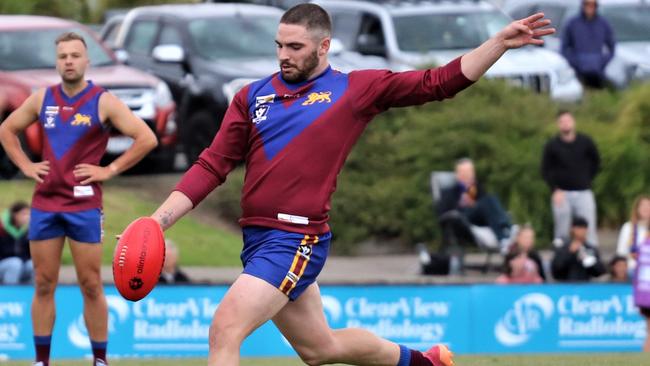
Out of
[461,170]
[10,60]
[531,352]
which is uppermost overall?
[10,60]

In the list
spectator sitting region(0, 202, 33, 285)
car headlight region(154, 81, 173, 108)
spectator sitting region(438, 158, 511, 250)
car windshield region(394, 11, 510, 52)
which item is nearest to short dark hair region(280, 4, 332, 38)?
spectator sitting region(0, 202, 33, 285)

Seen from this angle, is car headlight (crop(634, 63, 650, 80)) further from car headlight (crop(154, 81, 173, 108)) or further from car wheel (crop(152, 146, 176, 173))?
car headlight (crop(154, 81, 173, 108))

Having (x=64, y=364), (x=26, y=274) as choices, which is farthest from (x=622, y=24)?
(x=64, y=364)

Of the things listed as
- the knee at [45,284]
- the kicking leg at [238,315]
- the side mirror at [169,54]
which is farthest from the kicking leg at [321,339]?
the side mirror at [169,54]

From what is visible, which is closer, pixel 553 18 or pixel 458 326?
pixel 458 326

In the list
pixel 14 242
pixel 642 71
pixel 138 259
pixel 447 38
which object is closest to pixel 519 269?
pixel 14 242

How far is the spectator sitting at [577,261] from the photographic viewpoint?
16484 millimetres

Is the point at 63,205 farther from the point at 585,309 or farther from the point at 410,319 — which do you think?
the point at 585,309

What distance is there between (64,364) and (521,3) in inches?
581

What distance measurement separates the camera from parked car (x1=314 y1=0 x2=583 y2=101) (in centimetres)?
2058

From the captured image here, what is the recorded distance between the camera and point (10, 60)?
18.4m

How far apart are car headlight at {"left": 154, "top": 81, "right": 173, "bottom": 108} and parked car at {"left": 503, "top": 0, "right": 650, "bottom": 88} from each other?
5.79 m

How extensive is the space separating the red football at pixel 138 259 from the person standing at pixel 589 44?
553 inches

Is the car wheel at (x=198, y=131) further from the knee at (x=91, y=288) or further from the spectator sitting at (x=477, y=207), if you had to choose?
the knee at (x=91, y=288)
